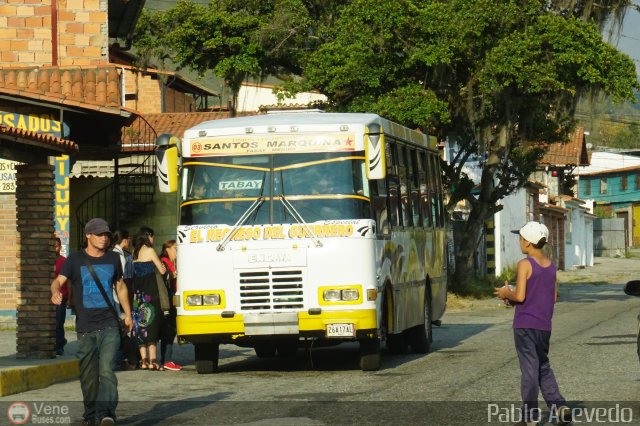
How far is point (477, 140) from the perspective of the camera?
33.3 m

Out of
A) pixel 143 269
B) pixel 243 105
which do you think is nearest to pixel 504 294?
pixel 143 269

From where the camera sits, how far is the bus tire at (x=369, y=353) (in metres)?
16.2

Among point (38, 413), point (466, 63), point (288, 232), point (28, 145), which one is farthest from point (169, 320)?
point (466, 63)

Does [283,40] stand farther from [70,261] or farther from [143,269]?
[70,261]

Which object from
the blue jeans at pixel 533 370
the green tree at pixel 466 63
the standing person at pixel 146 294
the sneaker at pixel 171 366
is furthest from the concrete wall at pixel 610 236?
the blue jeans at pixel 533 370

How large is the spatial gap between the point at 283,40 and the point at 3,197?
1070 centimetres

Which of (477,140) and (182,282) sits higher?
(477,140)

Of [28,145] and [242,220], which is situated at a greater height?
[28,145]

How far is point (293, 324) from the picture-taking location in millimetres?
15664

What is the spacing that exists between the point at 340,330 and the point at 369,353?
2.87ft

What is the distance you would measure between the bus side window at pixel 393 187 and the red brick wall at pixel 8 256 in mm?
10366

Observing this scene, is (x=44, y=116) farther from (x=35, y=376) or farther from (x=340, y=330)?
(x=340, y=330)

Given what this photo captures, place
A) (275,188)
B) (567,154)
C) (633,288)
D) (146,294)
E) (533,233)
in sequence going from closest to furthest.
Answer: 1. (533,233)
2. (633,288)
3. (275,188)
4. (146,294)
5. (567,154)

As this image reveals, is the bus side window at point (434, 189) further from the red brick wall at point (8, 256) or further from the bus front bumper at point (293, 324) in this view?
the red brick wall at point (8, 256)
